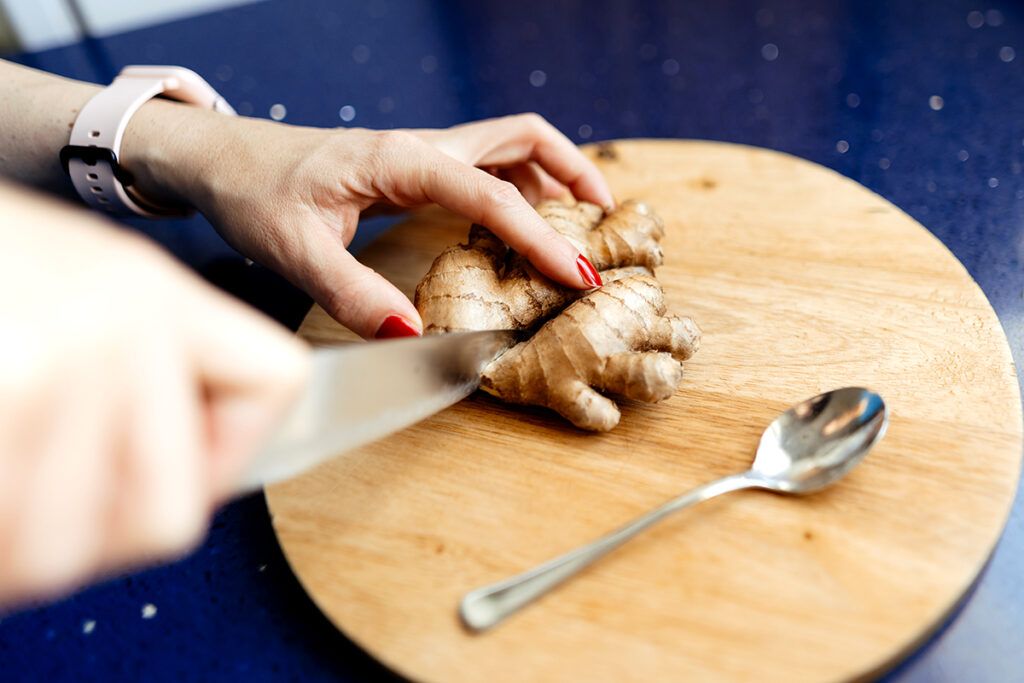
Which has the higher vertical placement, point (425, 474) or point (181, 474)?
point (181, 474)

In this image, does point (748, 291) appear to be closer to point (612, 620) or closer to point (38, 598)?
point (612, 620)

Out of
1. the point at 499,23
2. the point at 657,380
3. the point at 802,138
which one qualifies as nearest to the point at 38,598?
the point at 657,380

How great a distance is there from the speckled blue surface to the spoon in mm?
136

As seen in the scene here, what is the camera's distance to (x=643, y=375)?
76 centimetres

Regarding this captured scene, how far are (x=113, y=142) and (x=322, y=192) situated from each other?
1.20ft

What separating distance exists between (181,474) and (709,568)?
Answer: 48 cm

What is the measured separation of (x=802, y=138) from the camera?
1352 mm

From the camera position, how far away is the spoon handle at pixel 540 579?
0.64m

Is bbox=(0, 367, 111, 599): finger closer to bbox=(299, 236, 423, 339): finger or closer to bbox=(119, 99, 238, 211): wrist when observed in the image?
bbox=(299, 236, 423, 339): finger

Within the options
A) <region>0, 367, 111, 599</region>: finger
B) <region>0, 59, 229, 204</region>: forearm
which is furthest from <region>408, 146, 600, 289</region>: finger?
<region>0, 367, 111, 599</region>: finger

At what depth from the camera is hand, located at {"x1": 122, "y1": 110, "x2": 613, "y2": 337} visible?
2.75 feet

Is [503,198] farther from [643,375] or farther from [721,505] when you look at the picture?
[721,505]

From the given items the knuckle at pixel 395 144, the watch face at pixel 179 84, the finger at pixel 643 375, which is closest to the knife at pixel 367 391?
the finger at pixel 643 375

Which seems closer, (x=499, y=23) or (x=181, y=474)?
(x=181, y=474)
